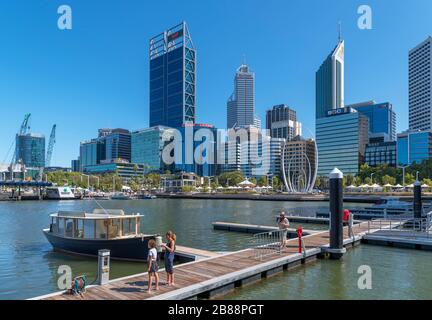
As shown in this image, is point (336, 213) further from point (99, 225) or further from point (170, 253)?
point (99, 225)

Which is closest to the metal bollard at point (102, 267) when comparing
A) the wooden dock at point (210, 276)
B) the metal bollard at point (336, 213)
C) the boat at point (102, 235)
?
the wooden dock at point (210, 276)

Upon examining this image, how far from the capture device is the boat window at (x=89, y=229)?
26.6 m

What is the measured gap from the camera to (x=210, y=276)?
1738cm

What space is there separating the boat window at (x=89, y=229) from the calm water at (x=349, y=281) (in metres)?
14.0

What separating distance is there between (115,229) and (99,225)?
49.0 inches

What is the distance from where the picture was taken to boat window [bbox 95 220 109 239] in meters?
26.5

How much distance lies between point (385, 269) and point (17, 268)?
2484 cm

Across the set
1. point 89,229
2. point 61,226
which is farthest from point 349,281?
point 61,226

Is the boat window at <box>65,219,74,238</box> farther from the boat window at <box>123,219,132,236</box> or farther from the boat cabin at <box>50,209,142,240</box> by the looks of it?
the boat window at <box>123,219,132,236</box>

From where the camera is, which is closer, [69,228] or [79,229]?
[79,229]
